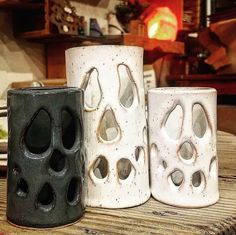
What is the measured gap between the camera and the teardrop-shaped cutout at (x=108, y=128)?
65cm

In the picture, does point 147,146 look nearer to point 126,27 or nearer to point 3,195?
point 3,195

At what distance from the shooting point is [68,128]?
578 millimetres

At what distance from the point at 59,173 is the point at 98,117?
0.42 ft

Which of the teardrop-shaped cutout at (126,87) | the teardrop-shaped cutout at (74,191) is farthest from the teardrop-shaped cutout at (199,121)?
the teardrop-shaped cutout at (74,191)

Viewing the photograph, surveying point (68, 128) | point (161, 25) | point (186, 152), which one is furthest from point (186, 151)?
point (161, 25)

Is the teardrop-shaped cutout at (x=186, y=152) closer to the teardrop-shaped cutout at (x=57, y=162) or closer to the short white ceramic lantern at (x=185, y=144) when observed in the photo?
the short white ceramic lantern at (x=185, y=144)

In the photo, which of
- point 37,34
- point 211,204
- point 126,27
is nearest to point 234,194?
point 211,204

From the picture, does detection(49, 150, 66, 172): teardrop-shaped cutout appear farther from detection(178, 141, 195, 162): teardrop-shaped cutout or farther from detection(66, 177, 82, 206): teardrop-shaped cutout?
detection(178, 141, 195, 162): teardrop-shaped cutout

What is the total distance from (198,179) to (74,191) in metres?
0.22

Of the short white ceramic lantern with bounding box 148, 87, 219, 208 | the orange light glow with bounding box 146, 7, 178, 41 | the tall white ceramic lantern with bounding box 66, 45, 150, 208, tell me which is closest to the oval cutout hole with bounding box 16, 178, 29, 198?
the tall white ceramic lantern with bounding box 66, 45, 150, 208

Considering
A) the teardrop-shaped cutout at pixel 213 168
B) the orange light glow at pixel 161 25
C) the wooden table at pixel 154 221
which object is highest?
the orange light glow at pixel 161 25

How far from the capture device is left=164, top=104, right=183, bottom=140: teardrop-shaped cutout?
0.63 metres

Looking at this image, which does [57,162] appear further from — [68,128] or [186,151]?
[186,151]

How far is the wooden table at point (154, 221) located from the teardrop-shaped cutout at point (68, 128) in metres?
0.12
